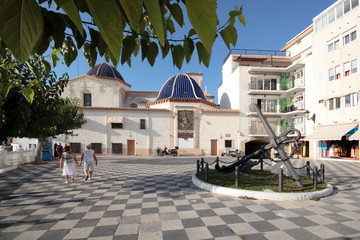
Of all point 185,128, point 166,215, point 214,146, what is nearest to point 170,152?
point 185,128

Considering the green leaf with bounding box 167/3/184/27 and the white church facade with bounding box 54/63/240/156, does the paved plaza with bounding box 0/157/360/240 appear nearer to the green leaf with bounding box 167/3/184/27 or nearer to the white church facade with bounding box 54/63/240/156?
the green leaf with bounding box 167/3/184/27

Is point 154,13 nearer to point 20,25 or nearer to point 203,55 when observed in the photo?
point 20,25

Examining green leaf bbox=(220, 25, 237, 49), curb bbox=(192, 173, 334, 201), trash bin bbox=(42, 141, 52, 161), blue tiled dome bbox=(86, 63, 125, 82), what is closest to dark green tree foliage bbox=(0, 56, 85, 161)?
green leaf bbox=(220, 25, 237, 49)

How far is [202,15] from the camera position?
61 centimetres

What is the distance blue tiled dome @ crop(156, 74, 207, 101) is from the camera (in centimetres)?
2639

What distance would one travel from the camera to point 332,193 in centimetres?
728

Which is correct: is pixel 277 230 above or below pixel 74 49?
below

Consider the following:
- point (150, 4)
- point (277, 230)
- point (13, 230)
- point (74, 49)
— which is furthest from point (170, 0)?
point (13, 230)

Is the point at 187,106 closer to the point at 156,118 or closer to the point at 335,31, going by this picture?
the point at 156,118

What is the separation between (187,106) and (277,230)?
2104cm

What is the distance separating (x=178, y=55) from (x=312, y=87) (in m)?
24.9

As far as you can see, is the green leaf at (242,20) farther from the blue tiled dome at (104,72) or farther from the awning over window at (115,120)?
the blue tiled dome at (104,72)

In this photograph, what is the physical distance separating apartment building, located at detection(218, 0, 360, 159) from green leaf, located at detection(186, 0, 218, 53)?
21.0 metres

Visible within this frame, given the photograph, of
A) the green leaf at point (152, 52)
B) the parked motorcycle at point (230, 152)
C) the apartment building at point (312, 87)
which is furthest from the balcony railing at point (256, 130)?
the green leaf at point (152, 52)
